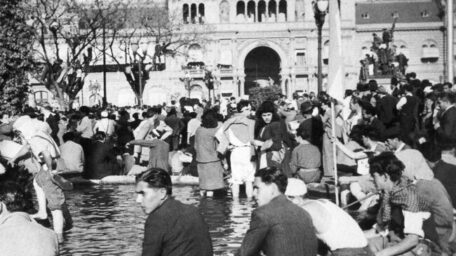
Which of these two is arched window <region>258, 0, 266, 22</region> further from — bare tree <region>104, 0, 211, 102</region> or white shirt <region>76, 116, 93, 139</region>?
white shirt <region>76, 116, 93, 139</region>

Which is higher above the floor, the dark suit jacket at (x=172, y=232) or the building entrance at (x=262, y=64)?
the building entrance at (x=262, y=64)

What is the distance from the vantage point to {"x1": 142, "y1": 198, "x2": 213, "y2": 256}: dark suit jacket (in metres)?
6.53

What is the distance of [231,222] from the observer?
13.5 metres

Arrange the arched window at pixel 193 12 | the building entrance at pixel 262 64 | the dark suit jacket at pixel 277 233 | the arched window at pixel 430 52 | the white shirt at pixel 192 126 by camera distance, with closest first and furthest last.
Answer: the dark suit jacket at pixel 277 233
the white shirt at pixel 192 126
the building entrance at pixel 262 64
the arched window at pixel 193 12
the arched window at pixel 430 52

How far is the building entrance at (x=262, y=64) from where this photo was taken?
284ft

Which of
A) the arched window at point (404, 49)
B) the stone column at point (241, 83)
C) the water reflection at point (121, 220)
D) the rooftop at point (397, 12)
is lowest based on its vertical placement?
the water reflection at point (121, 220)

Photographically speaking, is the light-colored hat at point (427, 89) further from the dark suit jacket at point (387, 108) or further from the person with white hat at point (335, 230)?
the person with white hat at point (335, 230)

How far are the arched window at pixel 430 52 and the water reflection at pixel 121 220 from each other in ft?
240

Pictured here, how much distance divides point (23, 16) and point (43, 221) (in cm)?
1770

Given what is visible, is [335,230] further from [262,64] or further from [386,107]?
[262,64]

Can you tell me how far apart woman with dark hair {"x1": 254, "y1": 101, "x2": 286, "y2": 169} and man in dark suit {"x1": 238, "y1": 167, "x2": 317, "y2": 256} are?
25.7 ft

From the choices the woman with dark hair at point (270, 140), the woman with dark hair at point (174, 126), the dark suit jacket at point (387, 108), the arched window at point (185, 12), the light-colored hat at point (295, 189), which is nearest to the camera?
the light-colored hat at point (295, 189)

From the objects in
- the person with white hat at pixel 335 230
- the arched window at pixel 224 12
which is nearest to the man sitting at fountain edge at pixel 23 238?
the person with white hat at pixel 335 230

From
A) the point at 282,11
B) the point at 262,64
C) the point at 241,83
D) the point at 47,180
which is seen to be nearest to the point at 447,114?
the point at 47,180
